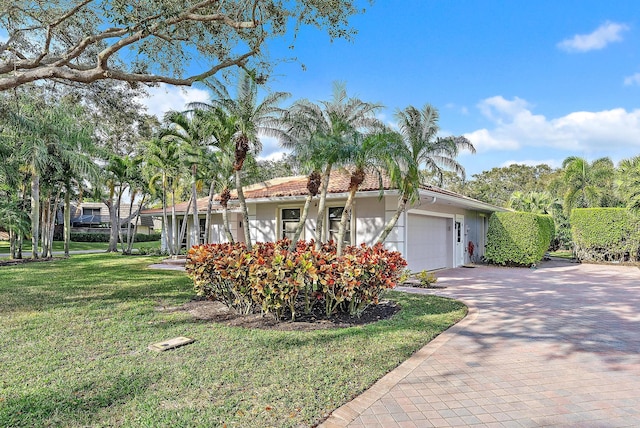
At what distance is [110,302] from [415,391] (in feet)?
23.3

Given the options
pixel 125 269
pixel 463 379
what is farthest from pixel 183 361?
pixel 125 269

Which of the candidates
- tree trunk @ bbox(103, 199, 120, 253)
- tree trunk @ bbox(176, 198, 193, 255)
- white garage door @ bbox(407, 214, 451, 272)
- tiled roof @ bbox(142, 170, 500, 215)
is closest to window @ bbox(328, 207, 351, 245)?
tiled roof @ bbox(142, 170, 500, 215)

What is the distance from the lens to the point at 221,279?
275 inches

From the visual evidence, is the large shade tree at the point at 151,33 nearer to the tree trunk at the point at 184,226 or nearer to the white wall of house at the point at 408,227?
the white wall of house at the point at 408,227

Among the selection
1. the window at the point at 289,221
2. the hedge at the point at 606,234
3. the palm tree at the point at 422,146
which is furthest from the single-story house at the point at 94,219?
the hedge at the point at 606,234

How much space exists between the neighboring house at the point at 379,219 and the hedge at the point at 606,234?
4525mm

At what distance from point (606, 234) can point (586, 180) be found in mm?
5983

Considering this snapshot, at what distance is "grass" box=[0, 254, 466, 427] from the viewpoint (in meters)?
3.31

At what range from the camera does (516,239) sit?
16.9m

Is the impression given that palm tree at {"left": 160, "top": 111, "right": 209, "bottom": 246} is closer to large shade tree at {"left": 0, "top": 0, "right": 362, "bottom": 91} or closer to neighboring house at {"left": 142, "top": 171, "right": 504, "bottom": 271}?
neighboring house at {"left": 142, "top": 171, "right": 504, "bottom": 271}

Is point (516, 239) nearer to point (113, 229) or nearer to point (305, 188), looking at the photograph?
point (305, 188)

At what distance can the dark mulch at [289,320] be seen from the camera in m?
6.28

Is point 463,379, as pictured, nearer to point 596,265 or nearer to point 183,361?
point 183,361

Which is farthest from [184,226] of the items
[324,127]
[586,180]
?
[586,180]
